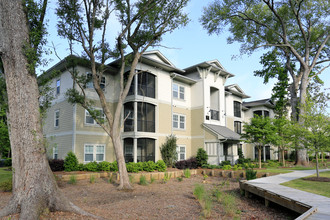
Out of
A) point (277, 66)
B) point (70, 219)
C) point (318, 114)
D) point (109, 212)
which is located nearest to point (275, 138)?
point (318, 114)

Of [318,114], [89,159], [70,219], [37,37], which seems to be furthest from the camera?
[89,159]

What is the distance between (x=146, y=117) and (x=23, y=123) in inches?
572

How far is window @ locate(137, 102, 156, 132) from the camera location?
20438 mm

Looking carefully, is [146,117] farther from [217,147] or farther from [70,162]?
[217,147]

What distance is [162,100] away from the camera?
22.3 m

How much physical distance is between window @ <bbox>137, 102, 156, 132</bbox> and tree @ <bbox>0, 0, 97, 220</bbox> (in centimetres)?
1316

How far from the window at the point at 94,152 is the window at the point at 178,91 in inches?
336

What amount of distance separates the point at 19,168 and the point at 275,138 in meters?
19.0

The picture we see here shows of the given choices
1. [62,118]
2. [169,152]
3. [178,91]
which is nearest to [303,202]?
[169,152]

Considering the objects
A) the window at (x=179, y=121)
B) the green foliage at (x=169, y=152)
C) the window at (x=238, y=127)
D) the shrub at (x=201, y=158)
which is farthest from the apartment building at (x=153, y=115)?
the window at (x=238, y=127)

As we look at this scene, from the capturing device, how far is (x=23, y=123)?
260 inches

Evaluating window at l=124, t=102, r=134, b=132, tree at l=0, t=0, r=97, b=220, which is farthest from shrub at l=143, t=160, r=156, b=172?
tree at l=0, t=0, r=97, b=220

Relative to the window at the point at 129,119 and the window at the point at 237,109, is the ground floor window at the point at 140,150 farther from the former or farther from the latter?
the window at the point at 237,109

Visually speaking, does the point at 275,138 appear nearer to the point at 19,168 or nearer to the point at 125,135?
the point at 125,135
